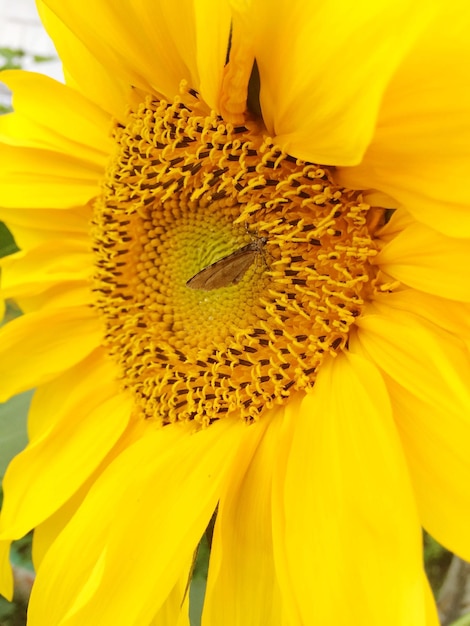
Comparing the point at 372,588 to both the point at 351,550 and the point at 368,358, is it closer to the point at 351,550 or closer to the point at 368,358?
the point at 351,550

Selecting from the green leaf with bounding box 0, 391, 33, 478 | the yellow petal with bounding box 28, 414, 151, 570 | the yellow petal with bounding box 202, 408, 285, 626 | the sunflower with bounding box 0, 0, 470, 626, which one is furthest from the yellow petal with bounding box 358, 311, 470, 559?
the green leaf with bounding box 0, 391, 33, 478

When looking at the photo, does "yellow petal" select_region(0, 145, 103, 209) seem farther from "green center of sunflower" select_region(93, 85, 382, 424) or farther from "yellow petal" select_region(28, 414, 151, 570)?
"yellow petal" select_region(28, 414, 151, 570)

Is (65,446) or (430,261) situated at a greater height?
(430,261)

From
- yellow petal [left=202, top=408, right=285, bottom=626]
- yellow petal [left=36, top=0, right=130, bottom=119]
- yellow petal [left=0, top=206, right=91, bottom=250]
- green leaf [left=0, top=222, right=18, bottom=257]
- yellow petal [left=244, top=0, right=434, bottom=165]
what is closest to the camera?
yellow petal [left=244, top=0, right=434, bottom=165]

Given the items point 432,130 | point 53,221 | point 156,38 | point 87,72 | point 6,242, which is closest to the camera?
point 432,130

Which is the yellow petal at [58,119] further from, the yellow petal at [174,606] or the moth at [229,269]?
the yellow petal at [174,606]

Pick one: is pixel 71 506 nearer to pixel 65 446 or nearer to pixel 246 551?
pixel 65 446

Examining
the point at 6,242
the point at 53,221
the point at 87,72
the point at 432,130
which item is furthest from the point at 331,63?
the point at 6,242
